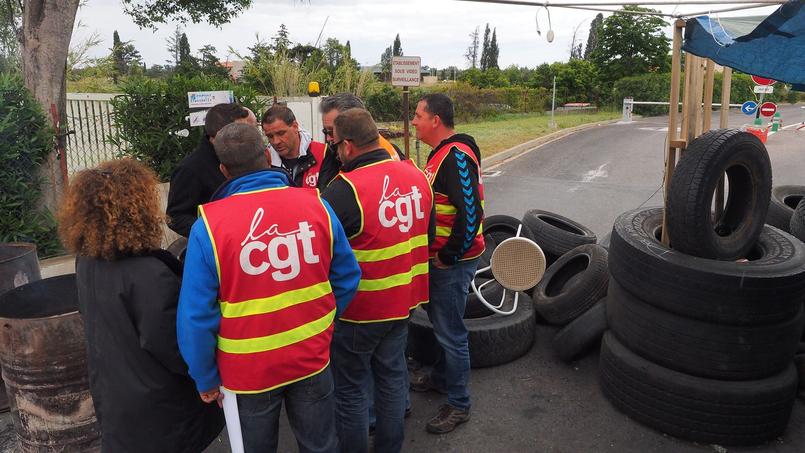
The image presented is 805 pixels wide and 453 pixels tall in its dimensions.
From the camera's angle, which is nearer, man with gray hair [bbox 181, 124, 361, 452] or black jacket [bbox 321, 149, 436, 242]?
man with gray hair [bbox 181, 124, 361, 452]

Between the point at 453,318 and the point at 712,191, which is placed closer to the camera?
the point at 712,191

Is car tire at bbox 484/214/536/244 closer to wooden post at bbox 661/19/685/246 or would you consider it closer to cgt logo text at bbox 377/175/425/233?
wooden post at bbox 661/19/685/246

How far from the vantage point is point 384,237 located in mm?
2818

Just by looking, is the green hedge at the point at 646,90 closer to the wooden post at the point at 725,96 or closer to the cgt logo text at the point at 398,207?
the wooden post at the point at 725,96

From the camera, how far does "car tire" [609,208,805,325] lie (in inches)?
123

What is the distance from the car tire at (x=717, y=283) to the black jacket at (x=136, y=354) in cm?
258

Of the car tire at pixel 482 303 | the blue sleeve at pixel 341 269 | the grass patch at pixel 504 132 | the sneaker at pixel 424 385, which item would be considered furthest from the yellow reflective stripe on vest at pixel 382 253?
the grass patch at pixel 504 132

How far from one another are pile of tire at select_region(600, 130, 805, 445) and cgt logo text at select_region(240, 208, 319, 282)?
2.15 m

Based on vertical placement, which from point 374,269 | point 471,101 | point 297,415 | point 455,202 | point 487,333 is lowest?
point 487,333

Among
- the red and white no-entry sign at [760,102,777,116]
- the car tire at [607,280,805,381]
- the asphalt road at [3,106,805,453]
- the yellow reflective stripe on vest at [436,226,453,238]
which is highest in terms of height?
the red and white no-entry sign at [760,102,777,116]

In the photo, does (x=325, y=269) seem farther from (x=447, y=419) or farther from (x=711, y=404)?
(x=711, y=404)

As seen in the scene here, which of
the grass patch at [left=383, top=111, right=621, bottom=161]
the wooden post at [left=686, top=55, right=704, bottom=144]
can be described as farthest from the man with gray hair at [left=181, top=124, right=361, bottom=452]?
the grass patch at [left=383, top=111, right=621, bottom=161]

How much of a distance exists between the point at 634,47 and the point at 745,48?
3825 cm

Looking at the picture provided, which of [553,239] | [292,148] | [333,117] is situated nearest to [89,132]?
[292,148]
